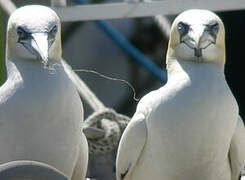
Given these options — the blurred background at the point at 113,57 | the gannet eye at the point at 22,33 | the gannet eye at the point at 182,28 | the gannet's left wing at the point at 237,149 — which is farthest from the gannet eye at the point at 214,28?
the blurred background at the point at 113,57

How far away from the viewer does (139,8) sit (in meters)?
6.41

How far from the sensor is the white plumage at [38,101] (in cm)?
511

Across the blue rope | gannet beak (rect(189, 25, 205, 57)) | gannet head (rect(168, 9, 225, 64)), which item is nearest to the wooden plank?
gannet head (rect(168, 9, 225, 64))

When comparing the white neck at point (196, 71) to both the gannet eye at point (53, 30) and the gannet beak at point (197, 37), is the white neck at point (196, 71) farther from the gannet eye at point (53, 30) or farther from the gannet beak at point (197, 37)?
the gannet eye at point (53, 30)

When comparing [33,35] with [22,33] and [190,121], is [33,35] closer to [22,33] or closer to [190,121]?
[22,33]

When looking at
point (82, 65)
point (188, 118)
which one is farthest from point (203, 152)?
point (82, 65)

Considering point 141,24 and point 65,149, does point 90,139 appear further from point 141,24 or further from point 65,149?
point 141,24

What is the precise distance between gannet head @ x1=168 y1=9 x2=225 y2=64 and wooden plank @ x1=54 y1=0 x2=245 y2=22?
1.02m

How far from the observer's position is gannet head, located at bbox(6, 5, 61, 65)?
16.8 ft

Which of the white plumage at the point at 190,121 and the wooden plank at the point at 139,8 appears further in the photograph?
the wooden plank at the point at 139,8

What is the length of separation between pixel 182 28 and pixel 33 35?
67 cm

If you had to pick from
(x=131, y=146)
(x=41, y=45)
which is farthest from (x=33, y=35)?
(x=131, y=146)

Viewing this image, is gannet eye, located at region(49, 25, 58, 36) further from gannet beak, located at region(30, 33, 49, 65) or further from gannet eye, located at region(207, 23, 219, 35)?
gannet eye, located at region(207, 23, 219, 35)

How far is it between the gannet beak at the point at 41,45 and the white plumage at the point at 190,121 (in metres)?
0.52
